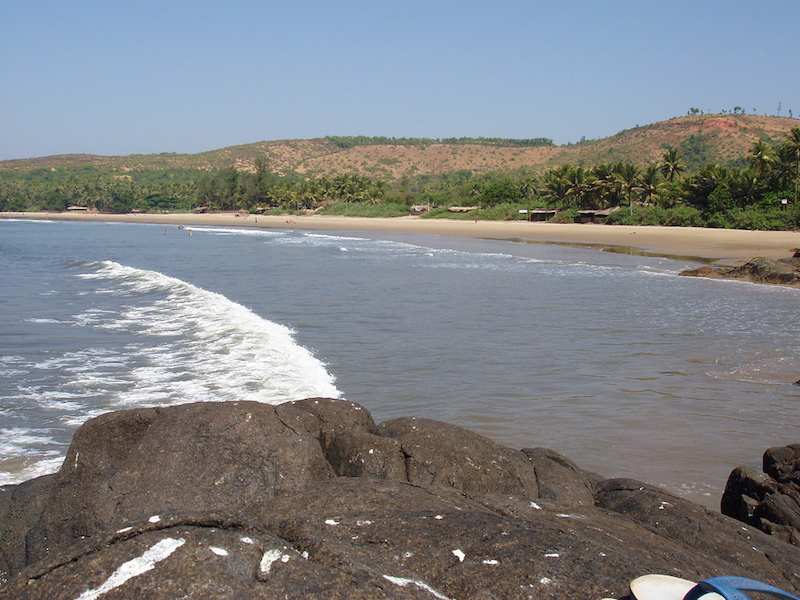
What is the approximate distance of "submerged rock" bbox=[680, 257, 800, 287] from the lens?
88.7 feet

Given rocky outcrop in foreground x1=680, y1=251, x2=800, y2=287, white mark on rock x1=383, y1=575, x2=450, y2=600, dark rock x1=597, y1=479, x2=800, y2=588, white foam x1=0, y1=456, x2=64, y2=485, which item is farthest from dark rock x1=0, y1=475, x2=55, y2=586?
rocky outcrop in foreground x1=680, y1=251, x2=800, y2=287

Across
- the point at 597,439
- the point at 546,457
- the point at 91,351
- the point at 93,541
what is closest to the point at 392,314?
the point at 91,351

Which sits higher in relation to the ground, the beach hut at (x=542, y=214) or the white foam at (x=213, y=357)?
the beach hut at (x=542, y=214)

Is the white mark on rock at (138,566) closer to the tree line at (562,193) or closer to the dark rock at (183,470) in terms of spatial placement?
the dark rock at (183,470)

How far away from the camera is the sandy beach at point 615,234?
4178cm

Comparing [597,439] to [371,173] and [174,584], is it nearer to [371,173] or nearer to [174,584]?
[174,584]

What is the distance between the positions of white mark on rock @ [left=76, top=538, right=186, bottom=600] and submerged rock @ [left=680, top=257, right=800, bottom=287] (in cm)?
2727

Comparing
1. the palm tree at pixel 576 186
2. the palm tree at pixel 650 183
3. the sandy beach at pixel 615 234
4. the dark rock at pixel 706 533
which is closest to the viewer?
the dark rock at pixel 706 533

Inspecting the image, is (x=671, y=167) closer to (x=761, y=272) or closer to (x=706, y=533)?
(x=761, y=272)

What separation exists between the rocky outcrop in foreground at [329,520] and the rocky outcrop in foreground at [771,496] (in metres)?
0.90

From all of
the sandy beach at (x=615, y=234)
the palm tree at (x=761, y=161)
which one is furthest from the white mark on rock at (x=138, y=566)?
the palm tree at (x=761, y=161)

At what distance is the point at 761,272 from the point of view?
27875 mm

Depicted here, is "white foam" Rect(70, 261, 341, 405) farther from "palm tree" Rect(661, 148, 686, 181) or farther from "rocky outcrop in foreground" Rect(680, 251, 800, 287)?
"palm tree" Rect(661, 148, 686, 181)

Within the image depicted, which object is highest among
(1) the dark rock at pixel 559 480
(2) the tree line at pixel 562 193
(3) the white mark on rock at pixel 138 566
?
(2) the tree line at pixel 562 193
